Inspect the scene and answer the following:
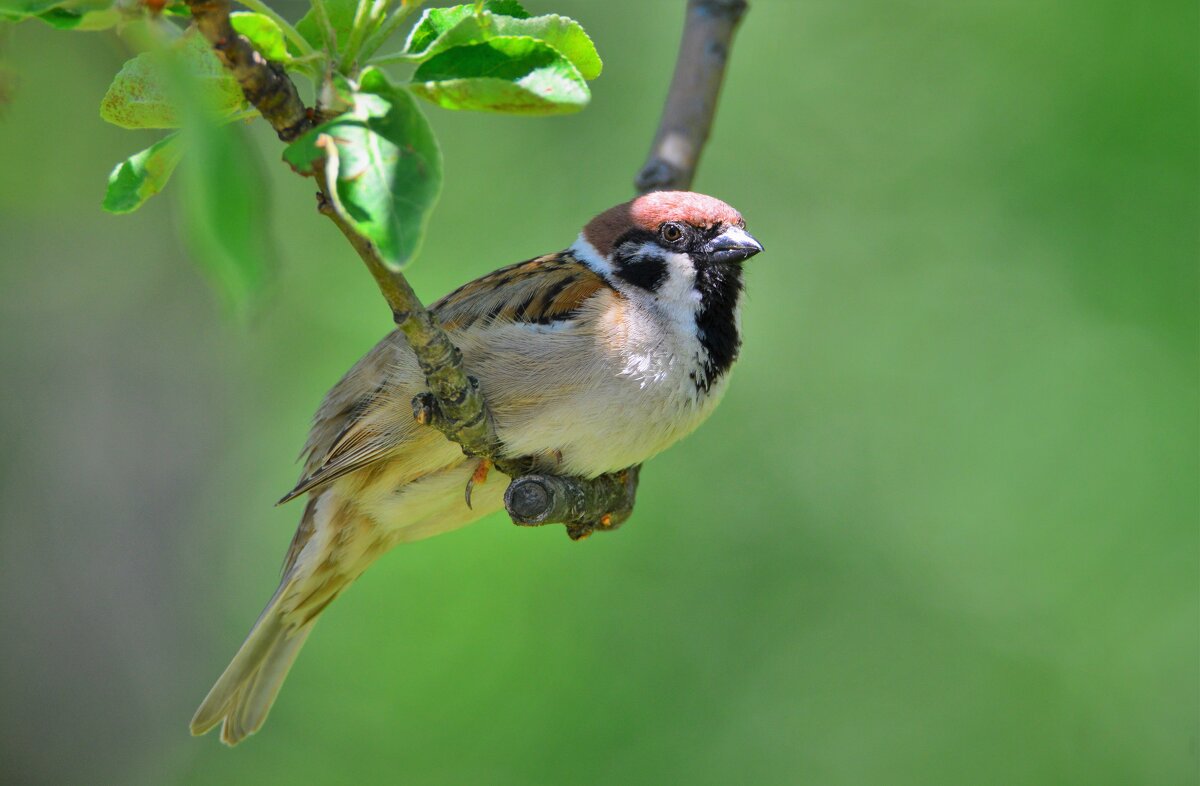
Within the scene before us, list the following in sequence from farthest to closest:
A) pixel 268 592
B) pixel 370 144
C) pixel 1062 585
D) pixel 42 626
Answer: pixel 42 626, pixel 268 592, pixel 1062 585, pixel 370 144

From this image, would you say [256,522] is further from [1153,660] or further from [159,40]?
[159,40]

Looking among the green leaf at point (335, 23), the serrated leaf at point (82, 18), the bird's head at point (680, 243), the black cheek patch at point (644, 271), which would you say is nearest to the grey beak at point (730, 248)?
the bird's head at point (680, 243)

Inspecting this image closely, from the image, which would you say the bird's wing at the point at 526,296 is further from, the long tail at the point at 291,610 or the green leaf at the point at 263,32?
the green leaf at the point at 263,32

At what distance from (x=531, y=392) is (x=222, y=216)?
173 cm

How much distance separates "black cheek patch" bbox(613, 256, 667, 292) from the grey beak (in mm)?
120

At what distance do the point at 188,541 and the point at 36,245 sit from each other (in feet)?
6.96

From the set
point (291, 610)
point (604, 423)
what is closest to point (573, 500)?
point (604, 423)

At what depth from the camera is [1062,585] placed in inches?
184

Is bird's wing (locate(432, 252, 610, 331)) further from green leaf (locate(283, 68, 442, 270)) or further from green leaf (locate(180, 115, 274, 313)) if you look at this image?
green leaf (locate(180, 115, 274, 313))

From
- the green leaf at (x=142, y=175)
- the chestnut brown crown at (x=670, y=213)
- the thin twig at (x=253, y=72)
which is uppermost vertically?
the thin twig at (x=253, y=72)

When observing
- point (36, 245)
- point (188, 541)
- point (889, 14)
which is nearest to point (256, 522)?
point (188, 541)

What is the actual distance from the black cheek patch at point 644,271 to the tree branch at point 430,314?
0.23 meters

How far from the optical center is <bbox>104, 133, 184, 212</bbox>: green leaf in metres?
1.45

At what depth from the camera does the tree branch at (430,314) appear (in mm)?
1270
